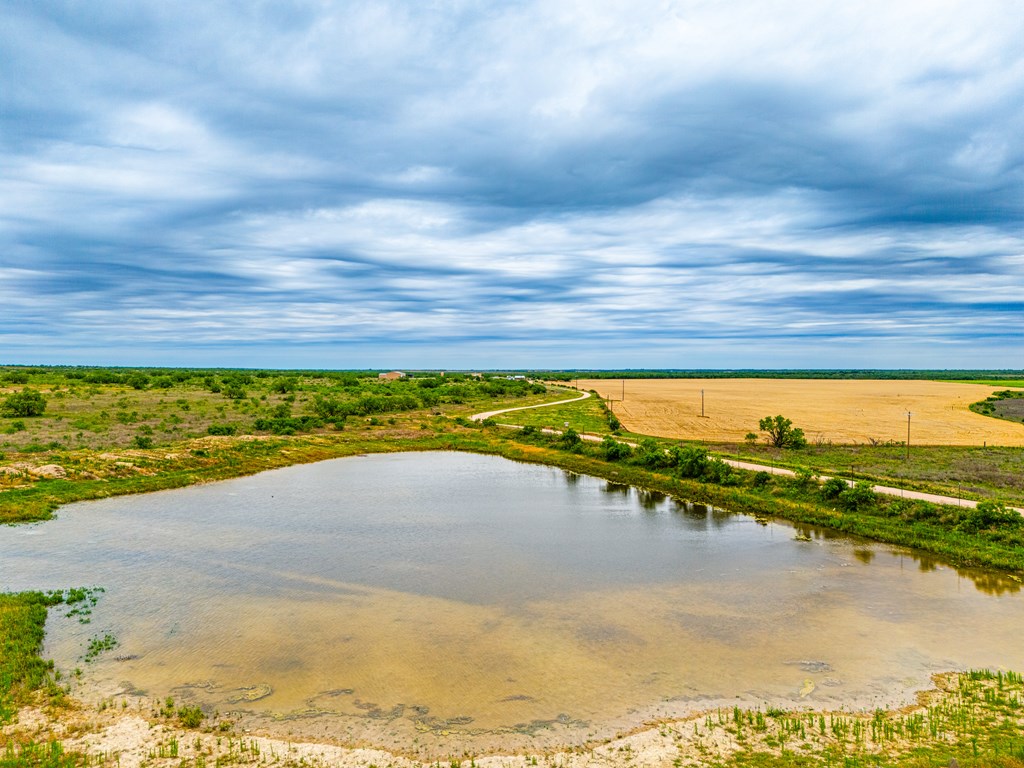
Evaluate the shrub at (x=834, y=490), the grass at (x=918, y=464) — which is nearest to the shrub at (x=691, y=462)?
the grass at (x=918, y=464)

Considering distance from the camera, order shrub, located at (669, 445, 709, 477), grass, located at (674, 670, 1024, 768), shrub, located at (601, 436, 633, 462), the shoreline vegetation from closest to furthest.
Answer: grass, located at (674, 670, 1024, 768), the shoreline vegetation, shrub, located at (669, 445, 709, 477), shrub, located at (601, 436, 633, 462)

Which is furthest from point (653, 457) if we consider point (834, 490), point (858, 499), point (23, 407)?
point (23, 407)

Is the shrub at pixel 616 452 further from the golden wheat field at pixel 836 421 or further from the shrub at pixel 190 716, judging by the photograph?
the shrub at pixel 190 716

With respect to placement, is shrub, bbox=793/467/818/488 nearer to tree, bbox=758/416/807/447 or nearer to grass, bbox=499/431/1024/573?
grass, bbox=499/431/1024/573

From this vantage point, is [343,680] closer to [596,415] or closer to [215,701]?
[215,701]

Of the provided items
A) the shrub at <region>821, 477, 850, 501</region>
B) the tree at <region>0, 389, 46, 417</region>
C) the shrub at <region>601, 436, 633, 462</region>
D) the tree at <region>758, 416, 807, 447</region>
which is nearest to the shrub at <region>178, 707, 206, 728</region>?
the shrub at <region>821, 477, 850, 501</region>

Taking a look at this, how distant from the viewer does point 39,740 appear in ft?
34.8

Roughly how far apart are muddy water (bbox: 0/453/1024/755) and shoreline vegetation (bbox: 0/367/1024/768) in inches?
40.3

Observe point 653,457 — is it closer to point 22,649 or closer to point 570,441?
point 570,441

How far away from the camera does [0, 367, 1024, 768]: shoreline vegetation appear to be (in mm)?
10672

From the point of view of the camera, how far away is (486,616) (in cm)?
1752

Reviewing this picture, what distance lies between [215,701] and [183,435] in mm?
42867

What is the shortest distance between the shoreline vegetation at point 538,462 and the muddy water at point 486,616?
1024 mm

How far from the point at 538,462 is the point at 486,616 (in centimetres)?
2998
